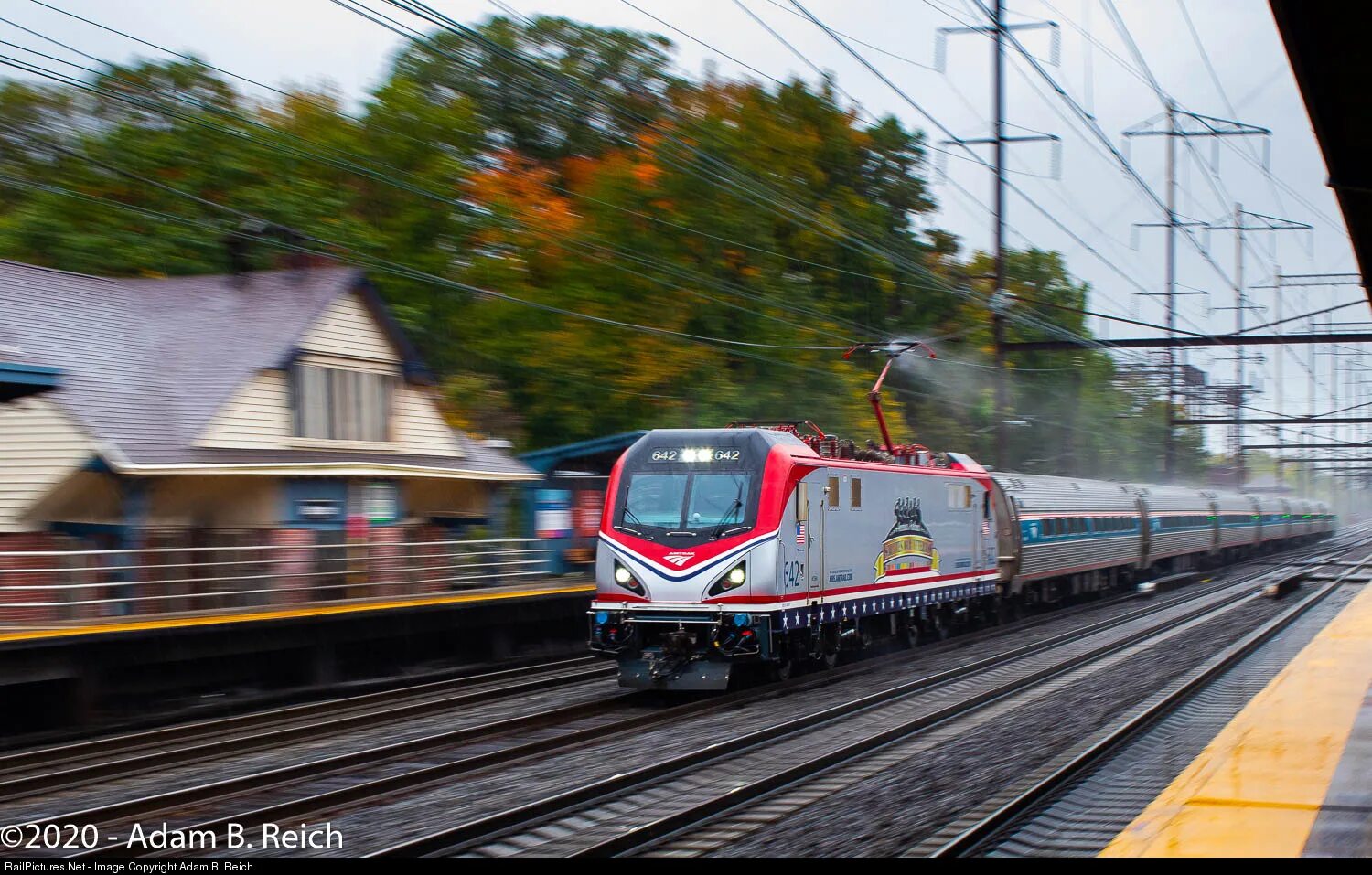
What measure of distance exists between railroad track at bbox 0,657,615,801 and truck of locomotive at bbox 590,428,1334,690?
2.31m

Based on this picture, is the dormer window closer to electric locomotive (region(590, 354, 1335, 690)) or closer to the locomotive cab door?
electric locomotive (region(590, 354, 1335, 690))

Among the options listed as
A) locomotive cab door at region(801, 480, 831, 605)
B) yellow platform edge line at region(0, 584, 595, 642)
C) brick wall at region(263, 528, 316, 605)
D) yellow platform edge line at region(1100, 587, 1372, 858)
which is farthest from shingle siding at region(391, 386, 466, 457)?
yellow platform edge line at region(1100, 587, 1372, 858)

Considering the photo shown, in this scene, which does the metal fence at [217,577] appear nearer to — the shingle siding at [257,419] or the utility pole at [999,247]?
the shingle siding at [257,419]

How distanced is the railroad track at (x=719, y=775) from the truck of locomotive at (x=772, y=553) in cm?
149

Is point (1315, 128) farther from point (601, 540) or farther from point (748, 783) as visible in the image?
point (601, 540)

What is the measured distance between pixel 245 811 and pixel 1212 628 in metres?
19.6

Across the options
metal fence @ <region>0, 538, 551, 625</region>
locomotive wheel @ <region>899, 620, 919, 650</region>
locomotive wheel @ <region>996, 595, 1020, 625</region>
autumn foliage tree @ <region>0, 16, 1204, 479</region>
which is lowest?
locomotive wheel @ <region>996, 595, 1020, 625</region>

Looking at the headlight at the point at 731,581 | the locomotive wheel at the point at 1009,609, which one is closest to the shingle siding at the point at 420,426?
the headlight at the point at 731,581

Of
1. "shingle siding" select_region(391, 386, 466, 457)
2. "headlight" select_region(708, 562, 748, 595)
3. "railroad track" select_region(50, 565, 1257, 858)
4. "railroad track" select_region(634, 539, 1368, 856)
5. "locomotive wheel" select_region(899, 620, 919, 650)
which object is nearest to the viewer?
"railroad track" select_region(634, 539, 1368, 856)

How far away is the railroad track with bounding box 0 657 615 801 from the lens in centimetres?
1109

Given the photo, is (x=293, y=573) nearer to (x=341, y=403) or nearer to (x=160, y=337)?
(x=341, y=403)

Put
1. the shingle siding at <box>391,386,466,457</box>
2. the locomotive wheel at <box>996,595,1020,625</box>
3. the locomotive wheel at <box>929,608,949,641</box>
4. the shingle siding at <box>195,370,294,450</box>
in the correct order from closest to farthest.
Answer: the shingle siding at <box>195,370,294,450</box>, the locomotive wheel at <box>929,608,949,641</box>, the shingle siding at <box>391,386,466,457</box>, the locomotive wheel at <box>996,595,1020,625</box>

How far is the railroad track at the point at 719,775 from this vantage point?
8.56m
